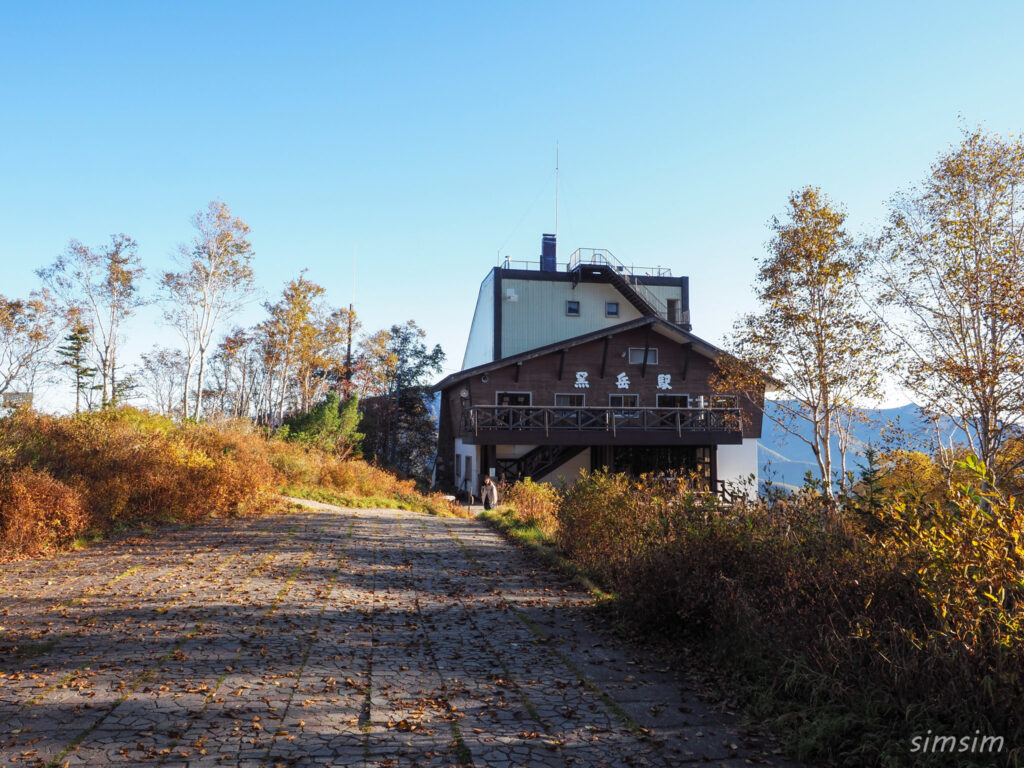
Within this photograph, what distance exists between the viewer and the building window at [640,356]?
27172mm

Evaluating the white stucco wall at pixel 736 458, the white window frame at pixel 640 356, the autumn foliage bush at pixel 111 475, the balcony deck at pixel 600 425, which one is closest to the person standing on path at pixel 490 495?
Answer: the balcony deck at pixel 600 425

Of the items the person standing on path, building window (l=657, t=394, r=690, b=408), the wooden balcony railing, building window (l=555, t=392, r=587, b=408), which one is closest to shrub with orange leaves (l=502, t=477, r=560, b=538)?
the person standing on path

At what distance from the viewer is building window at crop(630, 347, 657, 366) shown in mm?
27172

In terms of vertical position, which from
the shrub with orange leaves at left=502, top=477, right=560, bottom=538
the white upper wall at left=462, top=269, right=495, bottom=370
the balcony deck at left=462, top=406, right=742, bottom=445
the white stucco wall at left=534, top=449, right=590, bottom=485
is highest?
the white upper wall at left=462, top=269, right=495, bottom=370

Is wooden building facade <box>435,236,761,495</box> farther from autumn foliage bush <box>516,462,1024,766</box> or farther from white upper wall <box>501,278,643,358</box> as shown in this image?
autumn foliage bush <box>516,462,1024,766</box>

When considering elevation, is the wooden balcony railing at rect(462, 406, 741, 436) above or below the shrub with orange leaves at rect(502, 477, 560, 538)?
above

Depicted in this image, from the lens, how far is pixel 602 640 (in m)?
6.15

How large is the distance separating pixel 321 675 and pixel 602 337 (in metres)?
22.2

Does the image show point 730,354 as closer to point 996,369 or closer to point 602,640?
point 996,369

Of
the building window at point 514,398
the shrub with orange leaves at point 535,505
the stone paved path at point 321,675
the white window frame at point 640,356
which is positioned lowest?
the stone paved path at point 321,675

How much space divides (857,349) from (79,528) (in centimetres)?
1472

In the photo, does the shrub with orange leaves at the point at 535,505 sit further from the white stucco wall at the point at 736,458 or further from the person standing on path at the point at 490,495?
the white stucco wall at the point at 736,458

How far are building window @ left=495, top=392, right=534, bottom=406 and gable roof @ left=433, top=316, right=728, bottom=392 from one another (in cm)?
114

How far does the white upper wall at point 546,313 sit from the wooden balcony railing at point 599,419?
7.17 metres
